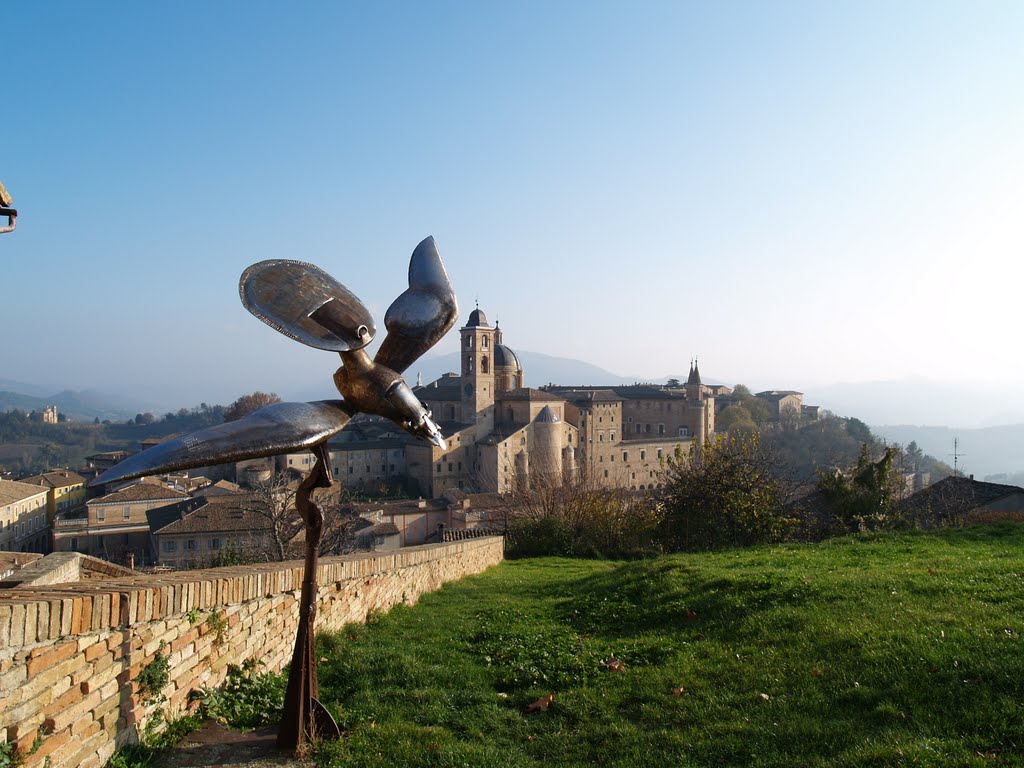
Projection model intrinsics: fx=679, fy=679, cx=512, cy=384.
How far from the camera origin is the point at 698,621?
7293mm

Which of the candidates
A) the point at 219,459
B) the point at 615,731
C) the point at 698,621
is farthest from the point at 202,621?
the point at 698,621

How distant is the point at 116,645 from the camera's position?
13.9 ft

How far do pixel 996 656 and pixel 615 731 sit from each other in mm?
2846

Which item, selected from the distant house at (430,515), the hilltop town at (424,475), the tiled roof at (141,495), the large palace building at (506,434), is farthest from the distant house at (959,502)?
the tiled roof at (141,495)

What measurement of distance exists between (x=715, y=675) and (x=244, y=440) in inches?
166

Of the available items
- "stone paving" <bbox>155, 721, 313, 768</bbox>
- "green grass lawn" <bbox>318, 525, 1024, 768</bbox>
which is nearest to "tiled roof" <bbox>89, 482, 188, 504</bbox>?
"green grass lawn" <bbox>318, 525, 1024, 768</bbox>

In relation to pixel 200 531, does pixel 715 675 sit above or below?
above

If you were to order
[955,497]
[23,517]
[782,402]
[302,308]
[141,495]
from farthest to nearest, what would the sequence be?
1. [782,402]
2. [23,517]
3. [141,495]
4. [955,497]
5. [302,308]

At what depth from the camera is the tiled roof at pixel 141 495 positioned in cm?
4091

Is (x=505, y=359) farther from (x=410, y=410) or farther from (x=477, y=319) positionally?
(x=410, y=410)

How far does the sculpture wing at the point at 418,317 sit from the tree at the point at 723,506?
12.3 metres

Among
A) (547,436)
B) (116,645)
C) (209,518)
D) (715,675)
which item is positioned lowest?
(209,518)

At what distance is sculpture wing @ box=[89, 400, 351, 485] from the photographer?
3.41 m

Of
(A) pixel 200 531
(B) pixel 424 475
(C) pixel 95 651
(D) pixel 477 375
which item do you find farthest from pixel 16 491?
(C) pixel 95 651
